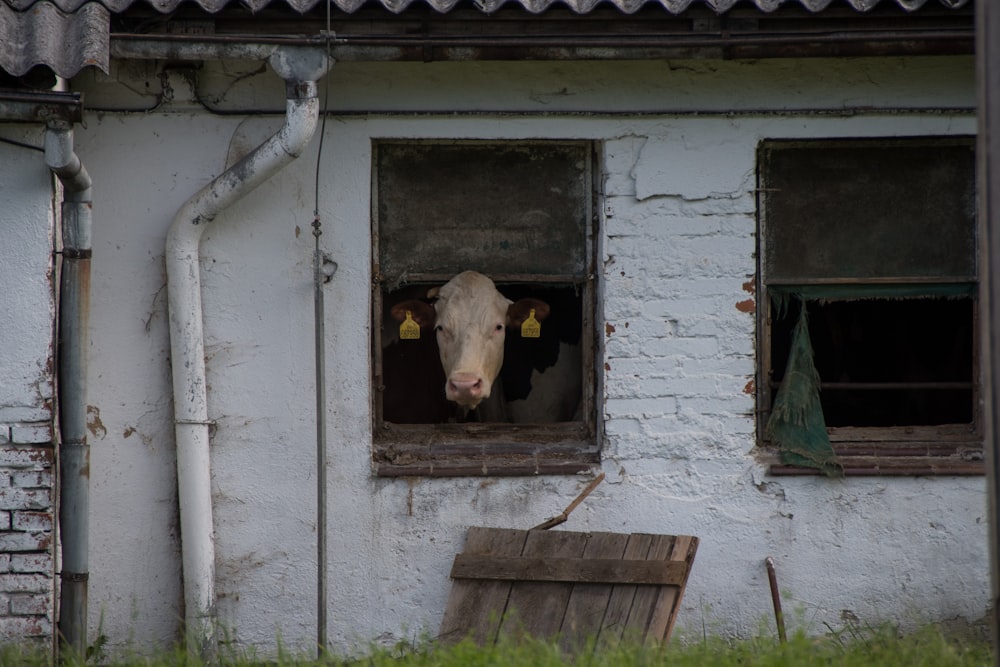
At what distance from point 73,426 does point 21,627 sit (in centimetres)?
90

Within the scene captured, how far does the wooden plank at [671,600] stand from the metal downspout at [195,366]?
6.77ft

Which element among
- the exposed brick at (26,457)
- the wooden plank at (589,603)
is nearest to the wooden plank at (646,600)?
the wooden plank at (589,603)

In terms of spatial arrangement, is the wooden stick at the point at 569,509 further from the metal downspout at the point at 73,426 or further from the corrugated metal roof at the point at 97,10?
the corrugated metal roof at the point at 97,10

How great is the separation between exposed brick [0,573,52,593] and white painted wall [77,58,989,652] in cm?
46

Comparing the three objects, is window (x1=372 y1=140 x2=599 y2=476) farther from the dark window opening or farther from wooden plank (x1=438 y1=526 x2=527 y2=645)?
the dark window opening

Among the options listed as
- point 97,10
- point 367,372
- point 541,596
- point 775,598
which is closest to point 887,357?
point 775,598

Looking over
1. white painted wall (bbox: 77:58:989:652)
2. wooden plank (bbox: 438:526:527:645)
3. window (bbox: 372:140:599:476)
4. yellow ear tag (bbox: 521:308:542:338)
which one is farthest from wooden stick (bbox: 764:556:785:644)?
yellow ear tag (bbox: 521:308:542:338)

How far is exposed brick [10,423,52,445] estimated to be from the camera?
17.0ft

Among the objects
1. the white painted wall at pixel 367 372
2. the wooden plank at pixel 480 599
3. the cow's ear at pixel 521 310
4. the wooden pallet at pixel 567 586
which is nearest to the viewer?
the wooden pallet at pixel 567 586

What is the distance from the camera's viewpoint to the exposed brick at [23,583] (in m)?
5.18

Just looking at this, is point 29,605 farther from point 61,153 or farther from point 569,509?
point 569,509

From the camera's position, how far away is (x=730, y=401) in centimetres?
581

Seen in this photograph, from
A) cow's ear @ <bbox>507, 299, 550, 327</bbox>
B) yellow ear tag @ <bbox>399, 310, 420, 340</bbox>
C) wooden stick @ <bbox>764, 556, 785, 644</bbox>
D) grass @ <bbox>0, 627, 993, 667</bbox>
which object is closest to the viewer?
grass @ <bbox>0, 627, 993, 667</bbox>

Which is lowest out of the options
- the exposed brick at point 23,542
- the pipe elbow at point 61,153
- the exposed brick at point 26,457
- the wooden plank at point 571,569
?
the wooden plank at point 571,569
